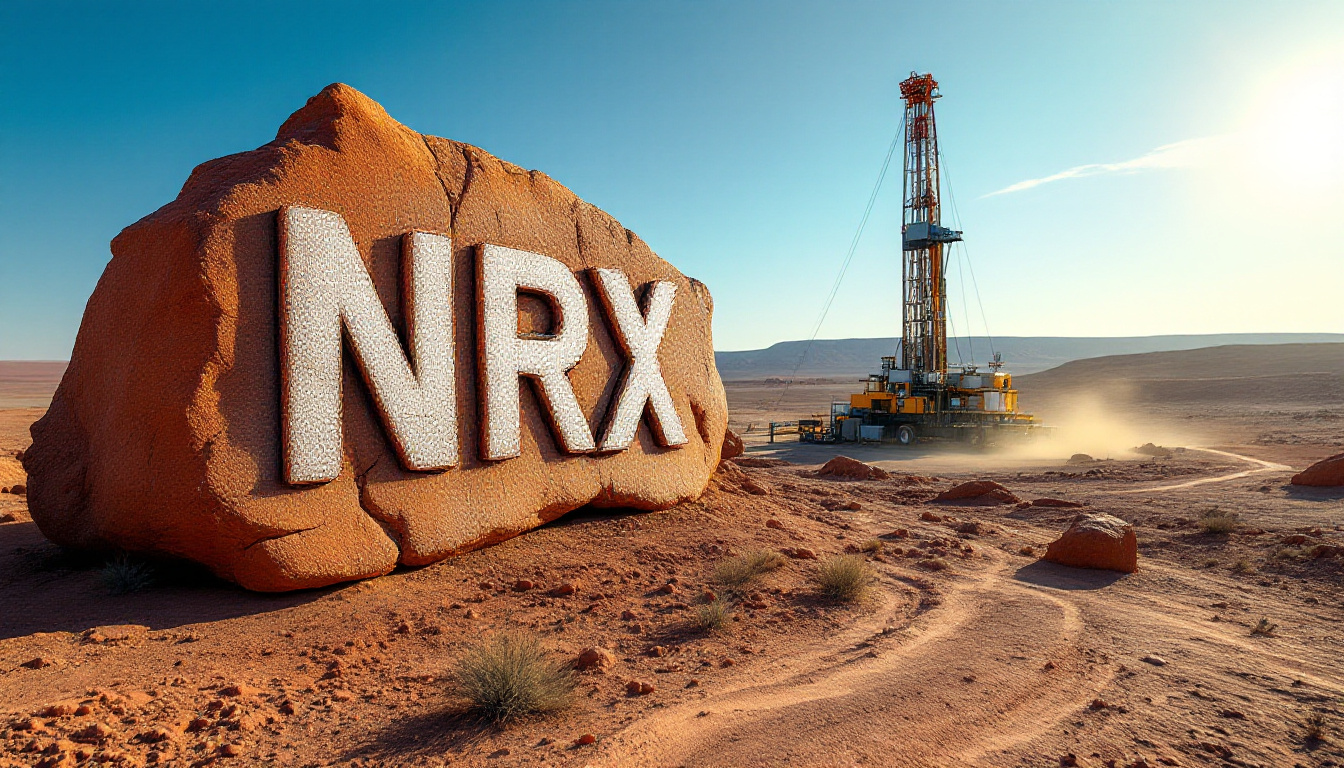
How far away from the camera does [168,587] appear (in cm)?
593

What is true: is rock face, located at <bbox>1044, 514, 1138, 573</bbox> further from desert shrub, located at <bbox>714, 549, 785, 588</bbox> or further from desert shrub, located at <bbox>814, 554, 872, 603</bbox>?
desert shrub, located at <bbox>714, 549, 785, 588</bbox>

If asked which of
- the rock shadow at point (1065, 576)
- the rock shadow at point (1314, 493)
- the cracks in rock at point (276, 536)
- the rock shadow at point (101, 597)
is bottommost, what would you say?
the rock shadow at point (1065, 576)

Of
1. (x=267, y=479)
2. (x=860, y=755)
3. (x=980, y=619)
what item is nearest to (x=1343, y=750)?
(x=980, y=619)

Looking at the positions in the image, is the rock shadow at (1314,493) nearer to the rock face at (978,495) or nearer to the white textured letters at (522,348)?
the rock face at (978,495)

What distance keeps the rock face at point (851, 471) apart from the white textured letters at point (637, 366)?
363 inches

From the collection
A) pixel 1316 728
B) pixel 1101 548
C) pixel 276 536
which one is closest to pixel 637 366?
pixel 276 536

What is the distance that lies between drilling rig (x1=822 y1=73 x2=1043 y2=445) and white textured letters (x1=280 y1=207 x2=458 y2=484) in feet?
78.2

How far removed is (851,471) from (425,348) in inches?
514

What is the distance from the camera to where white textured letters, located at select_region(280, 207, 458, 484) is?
567 cm

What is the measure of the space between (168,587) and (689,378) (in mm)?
6215

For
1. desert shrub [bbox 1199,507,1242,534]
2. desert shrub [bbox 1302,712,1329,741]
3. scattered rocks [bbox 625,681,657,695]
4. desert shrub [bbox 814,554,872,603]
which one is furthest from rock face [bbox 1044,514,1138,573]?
scattered rocks [bbox 625,681,657,695]

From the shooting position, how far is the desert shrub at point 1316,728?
443 cm

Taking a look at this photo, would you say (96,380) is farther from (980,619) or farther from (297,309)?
(980,619)

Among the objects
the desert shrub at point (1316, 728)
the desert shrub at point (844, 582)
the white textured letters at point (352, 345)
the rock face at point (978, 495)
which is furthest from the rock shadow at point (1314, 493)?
the white textured letters at point (352, 345)
